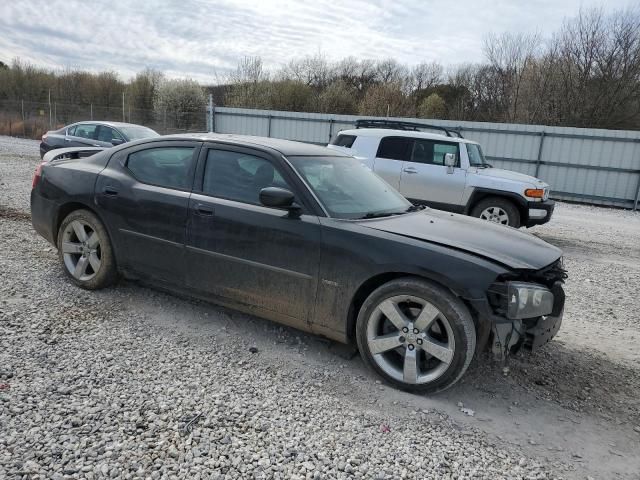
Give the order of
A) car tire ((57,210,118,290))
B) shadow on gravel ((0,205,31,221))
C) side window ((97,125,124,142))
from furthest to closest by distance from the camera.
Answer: side window ((97,125,124,142)) → shadow on gravel ((0,205,31,221)) → car tire ((57,210,118,290))

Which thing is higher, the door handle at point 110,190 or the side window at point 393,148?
the side window at point 393,148

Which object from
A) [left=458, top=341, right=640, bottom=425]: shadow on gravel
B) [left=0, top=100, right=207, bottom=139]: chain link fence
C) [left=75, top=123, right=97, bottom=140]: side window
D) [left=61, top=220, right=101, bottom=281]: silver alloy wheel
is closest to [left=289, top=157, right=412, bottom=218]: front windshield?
[left=458, top=341, right=640, bottom=425]: shadow on gravel

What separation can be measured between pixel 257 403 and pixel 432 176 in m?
7.11

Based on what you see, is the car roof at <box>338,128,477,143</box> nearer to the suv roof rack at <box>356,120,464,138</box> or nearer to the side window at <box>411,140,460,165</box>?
the side window at <box>411,140,460,165</box>

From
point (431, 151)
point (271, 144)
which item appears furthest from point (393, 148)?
point (271, 144)

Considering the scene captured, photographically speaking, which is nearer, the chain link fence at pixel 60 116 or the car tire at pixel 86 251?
the car tire at pixel 86 251

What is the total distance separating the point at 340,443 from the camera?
2.65m

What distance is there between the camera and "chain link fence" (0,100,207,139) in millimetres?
31672

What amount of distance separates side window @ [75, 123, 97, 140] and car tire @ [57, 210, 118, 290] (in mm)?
9360

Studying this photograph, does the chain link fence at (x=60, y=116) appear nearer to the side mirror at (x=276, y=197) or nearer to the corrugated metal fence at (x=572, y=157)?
the corrugated metal fence at (x=572, y=157)

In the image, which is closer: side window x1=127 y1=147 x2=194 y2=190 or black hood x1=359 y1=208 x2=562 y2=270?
black hood x1=359 y1=208 x2=562 y2=270

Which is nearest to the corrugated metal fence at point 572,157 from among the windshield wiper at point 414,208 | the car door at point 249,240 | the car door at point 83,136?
the car door at point 83,136

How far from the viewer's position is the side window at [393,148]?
959cm

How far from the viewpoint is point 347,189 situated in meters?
3.96
